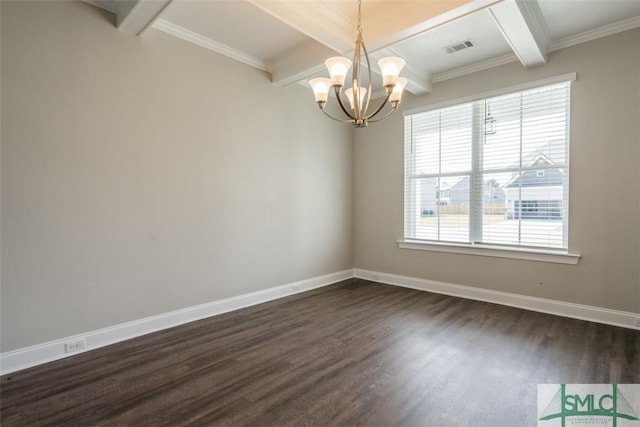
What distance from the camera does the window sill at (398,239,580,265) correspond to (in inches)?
141

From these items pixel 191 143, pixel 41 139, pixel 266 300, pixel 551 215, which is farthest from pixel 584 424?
pixel 41 139

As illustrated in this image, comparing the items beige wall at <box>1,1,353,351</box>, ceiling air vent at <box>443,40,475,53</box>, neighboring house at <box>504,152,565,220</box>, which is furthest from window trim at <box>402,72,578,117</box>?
beige wall at <box>1,1,353,351</box>

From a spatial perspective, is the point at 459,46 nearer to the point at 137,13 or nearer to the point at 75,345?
the point at 137,13

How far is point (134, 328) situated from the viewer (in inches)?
119

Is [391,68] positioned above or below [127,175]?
above

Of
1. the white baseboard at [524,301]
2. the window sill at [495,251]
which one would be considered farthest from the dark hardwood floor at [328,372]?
the window sill at [495,251]

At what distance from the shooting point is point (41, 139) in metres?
2.51

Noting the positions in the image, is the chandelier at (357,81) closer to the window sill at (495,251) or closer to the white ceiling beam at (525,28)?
the white ceiling beam at (525,28)

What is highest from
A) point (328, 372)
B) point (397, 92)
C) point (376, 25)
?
point (376, 25)

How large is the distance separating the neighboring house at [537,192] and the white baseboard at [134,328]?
3001 millimetres

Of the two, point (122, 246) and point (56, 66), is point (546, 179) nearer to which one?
point (122, 246)

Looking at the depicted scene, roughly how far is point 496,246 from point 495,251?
0.08m

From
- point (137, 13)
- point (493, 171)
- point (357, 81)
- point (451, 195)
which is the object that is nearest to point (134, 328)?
point (137, 13)

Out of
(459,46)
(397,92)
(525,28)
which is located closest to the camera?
(397,92)
